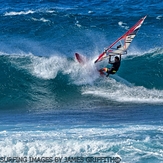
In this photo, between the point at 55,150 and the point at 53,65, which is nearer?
the point at 55,150

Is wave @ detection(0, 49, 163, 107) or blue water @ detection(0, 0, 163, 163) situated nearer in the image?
blue water @ detection(0, 0, 163, 163)

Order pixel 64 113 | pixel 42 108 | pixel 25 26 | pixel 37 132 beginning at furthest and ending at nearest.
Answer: pixel 25 26, pixel 42 108, pixel 64 113, pixel 37 132

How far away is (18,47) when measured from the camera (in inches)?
966

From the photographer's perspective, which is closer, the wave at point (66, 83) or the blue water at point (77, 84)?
the blue water at point (77, 84)

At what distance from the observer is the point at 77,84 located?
19.4 metres

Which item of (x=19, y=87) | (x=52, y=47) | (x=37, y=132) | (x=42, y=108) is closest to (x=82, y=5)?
(x=52, y=47)

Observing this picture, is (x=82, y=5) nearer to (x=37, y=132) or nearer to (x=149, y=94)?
(x=149, y=94)

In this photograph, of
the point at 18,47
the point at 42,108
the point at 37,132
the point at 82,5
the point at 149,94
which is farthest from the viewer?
the point at 82,5

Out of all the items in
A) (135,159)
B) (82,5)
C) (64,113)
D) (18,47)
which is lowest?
(135,159)

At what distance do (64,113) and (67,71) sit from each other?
420 cm

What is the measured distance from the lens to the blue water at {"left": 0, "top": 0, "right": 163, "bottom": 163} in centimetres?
1216

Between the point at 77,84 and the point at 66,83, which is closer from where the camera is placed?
the point at 77,84

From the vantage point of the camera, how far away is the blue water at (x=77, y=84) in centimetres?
1216

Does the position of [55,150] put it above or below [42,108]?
below
